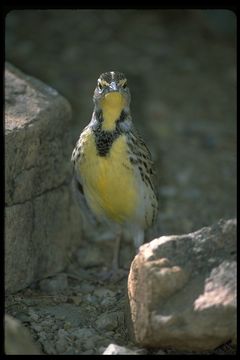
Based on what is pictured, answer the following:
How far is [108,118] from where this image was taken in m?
6.23

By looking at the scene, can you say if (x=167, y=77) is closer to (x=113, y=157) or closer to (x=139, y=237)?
(x=139, y=237)

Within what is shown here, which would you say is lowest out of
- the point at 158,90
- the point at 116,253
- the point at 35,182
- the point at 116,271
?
the point at 116,271

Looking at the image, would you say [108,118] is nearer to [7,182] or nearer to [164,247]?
[7,182]

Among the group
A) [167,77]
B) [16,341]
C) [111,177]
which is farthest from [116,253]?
[167,77]

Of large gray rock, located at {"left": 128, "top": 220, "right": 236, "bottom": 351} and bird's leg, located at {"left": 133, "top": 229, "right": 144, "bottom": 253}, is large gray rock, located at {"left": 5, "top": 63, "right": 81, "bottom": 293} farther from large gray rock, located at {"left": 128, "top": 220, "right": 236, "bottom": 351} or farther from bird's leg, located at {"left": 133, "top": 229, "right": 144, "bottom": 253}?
large gray rock, located at {"left": 128, "top": 220, "right": 236, "bottom": 351}

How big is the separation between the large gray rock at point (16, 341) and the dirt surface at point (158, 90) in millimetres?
1404

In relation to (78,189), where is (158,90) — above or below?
above

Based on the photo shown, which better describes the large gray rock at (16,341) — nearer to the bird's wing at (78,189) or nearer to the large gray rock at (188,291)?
the large gray rock at (188,291)

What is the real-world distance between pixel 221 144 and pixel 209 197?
1.23m

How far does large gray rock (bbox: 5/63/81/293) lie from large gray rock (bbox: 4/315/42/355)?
149cm

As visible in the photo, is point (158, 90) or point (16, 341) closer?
point (16, 341)

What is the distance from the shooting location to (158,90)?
1034cm

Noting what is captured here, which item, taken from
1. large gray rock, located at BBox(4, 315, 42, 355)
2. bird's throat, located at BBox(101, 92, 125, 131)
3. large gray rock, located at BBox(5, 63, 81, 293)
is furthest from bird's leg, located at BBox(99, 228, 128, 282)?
large gray rock, located at BBox(4, 315, 42, 355)

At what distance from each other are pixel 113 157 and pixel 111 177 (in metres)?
0.17
